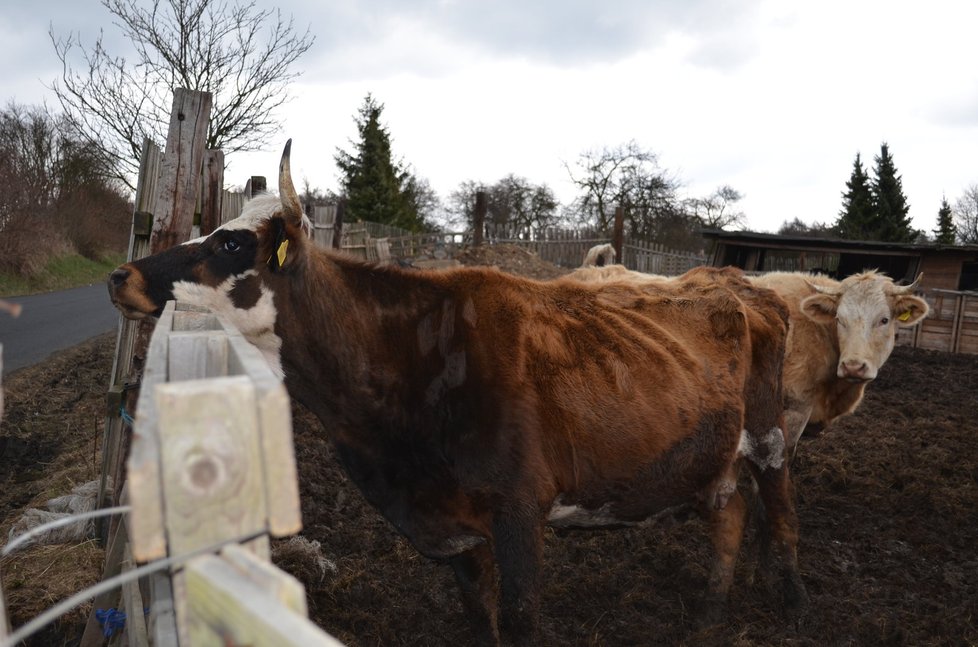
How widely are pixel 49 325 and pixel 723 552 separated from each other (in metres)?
15.2

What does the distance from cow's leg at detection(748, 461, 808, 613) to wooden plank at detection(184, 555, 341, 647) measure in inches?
179

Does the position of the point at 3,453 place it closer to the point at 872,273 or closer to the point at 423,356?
the point at 423,356

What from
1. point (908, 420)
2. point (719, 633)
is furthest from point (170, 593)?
point (908, 420)

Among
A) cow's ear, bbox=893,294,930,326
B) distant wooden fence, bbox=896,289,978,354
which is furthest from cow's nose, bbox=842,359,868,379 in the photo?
distant wooden fence, bbox=896,289,978,354

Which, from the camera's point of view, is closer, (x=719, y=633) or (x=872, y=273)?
(x=719, y=633)

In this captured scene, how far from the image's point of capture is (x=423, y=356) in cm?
338

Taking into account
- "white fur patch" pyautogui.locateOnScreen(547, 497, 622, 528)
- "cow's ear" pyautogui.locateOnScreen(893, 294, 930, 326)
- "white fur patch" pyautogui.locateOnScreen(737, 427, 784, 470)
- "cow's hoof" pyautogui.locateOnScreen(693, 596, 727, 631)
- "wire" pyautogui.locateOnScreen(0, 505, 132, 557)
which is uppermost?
"cow's ear" pyautogui.locateOnScreen(893, 294, 930, 326)

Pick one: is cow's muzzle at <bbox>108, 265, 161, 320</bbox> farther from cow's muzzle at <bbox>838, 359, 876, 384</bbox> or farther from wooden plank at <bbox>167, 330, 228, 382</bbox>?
cow's muzzle at <bbox>838, 359, 876, 384</bbox>

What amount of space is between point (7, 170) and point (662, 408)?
951 inches

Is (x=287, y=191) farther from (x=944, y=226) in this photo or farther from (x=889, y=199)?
(x=944, y=226)

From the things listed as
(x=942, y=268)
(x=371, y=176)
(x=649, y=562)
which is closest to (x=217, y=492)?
(x=649, y=562)

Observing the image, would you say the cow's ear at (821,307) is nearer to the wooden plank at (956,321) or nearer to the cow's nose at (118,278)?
the cow's nose at (118,278)

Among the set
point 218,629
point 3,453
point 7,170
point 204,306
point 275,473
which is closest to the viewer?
point 218,629

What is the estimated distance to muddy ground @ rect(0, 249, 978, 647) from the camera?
4.09 meters
